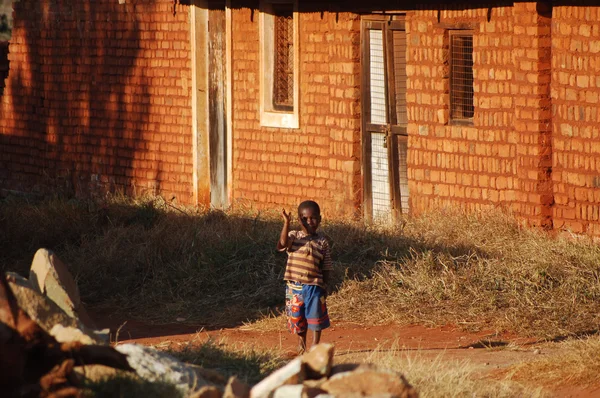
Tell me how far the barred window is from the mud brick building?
0.08 feet

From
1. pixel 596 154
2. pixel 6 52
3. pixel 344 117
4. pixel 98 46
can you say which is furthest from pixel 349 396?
pixel 6 52

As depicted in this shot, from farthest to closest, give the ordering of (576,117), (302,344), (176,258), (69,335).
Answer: (176,258)
(576,117)
(302,344)
(69,335)

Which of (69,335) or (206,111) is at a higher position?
(206,111)

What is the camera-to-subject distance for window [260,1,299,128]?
14.2 metres

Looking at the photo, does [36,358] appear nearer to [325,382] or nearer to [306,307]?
[325,382]

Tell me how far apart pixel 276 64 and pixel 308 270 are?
6.81 metres

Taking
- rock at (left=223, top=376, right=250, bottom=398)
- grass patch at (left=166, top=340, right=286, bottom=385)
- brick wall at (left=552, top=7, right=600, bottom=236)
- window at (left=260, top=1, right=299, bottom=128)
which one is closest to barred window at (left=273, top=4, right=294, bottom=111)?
window at (left=260, top=1, right=299, bottom=128)

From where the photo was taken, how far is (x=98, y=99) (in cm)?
1697

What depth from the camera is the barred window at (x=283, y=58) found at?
46.8ft

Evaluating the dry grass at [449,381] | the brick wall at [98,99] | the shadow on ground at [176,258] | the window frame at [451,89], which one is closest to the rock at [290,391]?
the dry grass at [449,381]

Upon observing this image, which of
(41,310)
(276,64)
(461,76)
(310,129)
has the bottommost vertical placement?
(41,310)

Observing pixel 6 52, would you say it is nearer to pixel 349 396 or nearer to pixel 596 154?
pixel 596 154

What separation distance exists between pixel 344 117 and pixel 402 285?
12.0 feet

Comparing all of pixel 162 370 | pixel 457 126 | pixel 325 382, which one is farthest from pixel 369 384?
pixel 457 126
